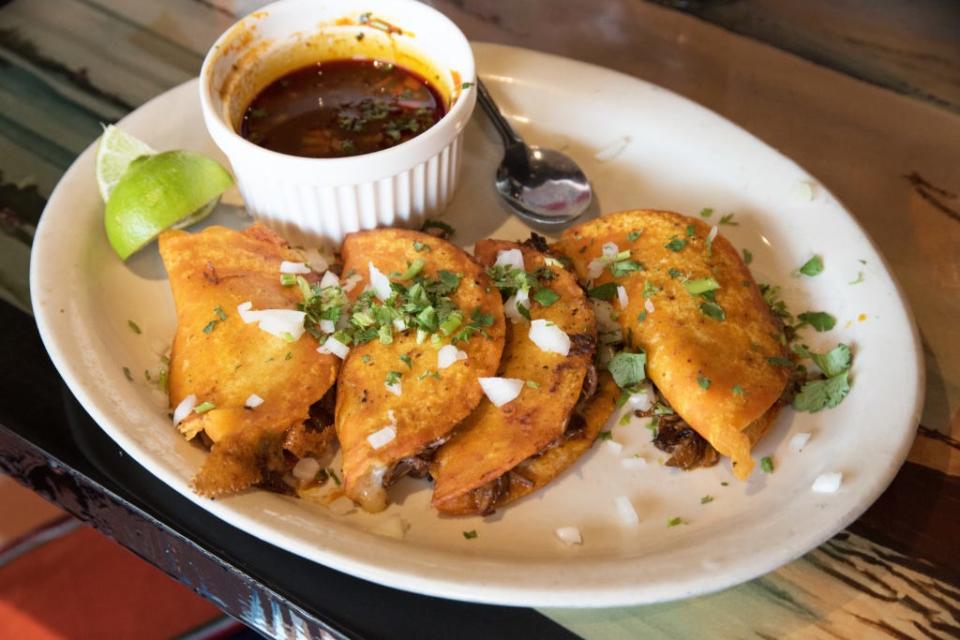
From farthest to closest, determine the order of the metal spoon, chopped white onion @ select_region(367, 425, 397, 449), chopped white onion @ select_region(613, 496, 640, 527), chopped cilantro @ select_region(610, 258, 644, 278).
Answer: the metal spoon → chopped cilantro @ select_region(610, 258, 644, 278) → chopped white onion @ select_region(613, 496, 640, 527) → chopped white onion @ select_region(367, 425, 397, 449)

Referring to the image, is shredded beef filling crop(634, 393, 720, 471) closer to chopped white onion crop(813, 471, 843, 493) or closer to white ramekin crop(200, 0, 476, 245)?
chopped white onion crop(813, 471, 843, 493)

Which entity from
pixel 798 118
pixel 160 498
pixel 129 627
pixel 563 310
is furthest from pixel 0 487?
pixel 798 118

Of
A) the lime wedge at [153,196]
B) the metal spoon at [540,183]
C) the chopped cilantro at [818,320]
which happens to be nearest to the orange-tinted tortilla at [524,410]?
the metal spoon at [540,183]

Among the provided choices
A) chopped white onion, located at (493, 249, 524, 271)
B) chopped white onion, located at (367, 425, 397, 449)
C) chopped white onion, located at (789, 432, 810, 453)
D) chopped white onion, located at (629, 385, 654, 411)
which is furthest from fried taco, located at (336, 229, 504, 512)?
chopped white onion, located at (789, 432, 810, 453)

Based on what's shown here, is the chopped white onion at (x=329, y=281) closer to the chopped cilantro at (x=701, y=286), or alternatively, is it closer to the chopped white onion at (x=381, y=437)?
the chopped white onion at (x=381, y=437)

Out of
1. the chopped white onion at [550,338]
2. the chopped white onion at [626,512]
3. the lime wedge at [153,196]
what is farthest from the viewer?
the lime wedge at [153,196]

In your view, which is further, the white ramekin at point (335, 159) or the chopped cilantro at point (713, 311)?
the white ramekin at point (335, 159)

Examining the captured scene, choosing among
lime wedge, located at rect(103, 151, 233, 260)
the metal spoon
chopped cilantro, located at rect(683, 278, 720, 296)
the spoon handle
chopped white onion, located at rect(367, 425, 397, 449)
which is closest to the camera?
chopped white onion, located at rect(367, 425, 397, 449)
